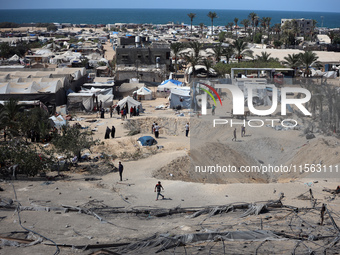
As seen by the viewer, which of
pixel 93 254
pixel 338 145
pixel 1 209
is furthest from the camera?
pixel 338 145

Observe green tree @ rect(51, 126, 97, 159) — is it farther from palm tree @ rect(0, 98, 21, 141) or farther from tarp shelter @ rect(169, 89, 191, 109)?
Answer: tarp shelter @ rect(169, 89, 191, 109)

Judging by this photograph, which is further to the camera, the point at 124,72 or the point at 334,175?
the point at 124,72

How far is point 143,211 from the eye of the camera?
1334 cm

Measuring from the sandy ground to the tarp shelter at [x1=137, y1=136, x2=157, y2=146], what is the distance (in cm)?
35

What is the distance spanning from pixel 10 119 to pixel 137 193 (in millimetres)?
9996

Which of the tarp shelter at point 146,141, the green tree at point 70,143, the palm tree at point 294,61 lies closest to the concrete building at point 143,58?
the palm tree at point 294,61

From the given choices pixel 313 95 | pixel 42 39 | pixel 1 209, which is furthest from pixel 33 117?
pixel 42 39

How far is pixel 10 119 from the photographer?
22062mm

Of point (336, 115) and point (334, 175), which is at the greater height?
point (336, 115)

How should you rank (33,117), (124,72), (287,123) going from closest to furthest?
(287,123) < (33,117) < (124,72)

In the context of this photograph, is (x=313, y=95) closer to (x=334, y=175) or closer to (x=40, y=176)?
(x=334, y=175)

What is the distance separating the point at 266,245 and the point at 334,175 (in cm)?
737

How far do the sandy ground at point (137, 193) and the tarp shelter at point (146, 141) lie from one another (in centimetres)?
35

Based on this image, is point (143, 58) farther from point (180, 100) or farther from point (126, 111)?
point (126, 111)
